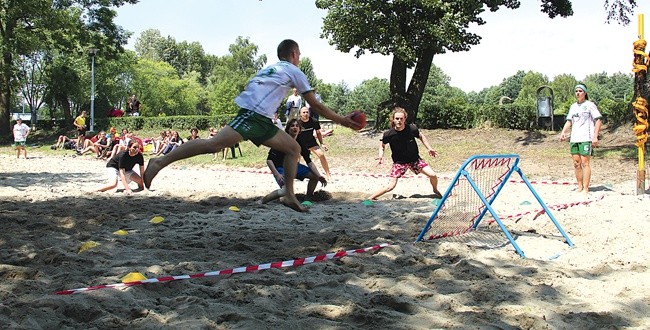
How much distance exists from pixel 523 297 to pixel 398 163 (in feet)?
19.5

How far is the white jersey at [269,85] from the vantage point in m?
6.26

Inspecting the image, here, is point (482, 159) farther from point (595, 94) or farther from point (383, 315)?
point (595, 94)

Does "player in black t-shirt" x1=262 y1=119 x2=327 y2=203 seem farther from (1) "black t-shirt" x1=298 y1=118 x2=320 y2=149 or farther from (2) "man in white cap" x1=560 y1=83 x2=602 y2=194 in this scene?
(2) "man in white cap" x1=560 y1=83 x2=602 y2=194

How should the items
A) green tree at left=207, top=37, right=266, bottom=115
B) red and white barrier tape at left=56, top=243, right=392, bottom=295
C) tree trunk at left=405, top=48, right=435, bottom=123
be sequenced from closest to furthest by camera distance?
red and white barrier tape at left=56, top=243, right=392, bottom=295
tree trunk at left=405, top=48, right=435, bottom=123
green tree at left=207, top=37, right=266, bottom=115

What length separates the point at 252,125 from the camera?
6297mm

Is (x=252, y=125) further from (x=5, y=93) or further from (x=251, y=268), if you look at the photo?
(x=5, y=93)

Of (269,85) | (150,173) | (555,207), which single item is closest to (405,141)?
(555,207)

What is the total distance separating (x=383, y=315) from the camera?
13.5 feet

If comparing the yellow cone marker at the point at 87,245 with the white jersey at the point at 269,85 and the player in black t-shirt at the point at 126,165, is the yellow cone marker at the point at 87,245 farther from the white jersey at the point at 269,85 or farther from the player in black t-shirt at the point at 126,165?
the player in black t-shirt at the point at 126,165

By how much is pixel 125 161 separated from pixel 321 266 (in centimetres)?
773

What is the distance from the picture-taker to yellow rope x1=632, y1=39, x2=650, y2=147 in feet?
33.4

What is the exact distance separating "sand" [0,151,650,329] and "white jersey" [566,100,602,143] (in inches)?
45.8

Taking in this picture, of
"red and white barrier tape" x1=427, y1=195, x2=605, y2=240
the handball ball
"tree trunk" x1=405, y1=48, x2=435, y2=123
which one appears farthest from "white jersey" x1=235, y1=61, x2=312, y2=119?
"tree trunk" x1=405, y1=48, x2=435, y2=123

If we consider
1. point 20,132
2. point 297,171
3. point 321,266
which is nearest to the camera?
point 321,266
